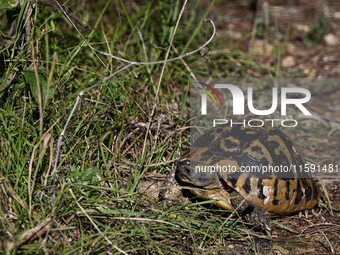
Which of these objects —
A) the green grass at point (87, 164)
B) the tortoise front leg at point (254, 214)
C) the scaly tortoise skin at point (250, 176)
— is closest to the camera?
the green grass at point (87, 164)

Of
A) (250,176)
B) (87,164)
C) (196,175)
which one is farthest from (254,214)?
(87,164)

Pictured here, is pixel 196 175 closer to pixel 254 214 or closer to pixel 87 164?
pixel 254 214

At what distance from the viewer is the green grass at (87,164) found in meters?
2.11

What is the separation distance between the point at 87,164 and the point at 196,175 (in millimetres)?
837

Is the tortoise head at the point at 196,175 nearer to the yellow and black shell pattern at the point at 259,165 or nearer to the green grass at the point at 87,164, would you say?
the yellow and black shell pattern at the point at 259,165

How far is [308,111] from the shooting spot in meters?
4.36

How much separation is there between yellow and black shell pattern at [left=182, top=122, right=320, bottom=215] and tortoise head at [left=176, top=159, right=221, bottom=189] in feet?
0.14

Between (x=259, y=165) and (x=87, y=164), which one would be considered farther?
(x=259, y=165)

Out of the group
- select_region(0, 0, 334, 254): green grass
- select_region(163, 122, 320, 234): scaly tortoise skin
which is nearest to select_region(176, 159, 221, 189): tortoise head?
select_region(163, 122, 320, 234): scaly tortoise skin

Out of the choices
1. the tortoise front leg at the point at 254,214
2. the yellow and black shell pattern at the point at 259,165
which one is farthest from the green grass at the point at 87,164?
the yellow and black shell pattern at the point at 259,165

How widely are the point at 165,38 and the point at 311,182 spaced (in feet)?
7.27

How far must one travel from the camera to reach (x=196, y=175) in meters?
2.69

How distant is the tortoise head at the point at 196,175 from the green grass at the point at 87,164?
18 centimetres

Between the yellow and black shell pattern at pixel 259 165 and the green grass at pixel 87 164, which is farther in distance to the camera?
the yellow and black shell pattern at pixel 259 165
